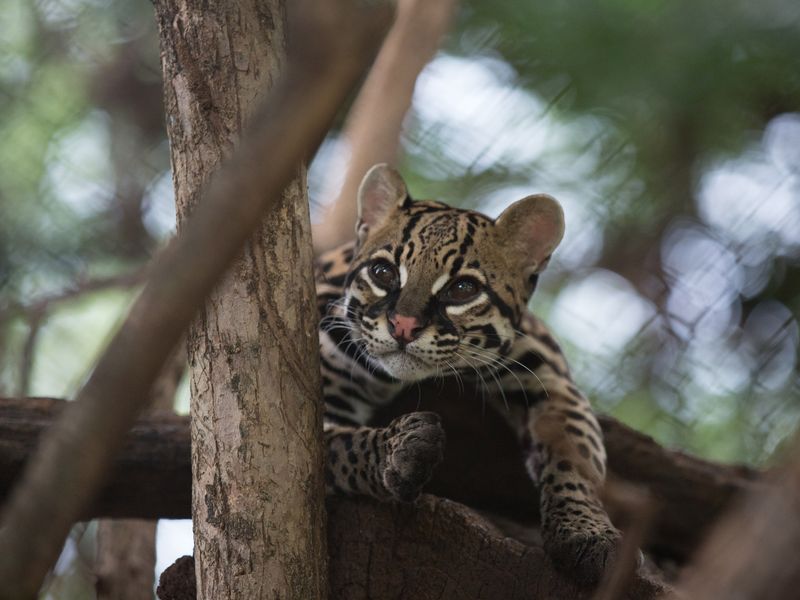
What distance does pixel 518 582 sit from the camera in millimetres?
2680

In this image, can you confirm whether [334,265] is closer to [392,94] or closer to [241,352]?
[241,352]

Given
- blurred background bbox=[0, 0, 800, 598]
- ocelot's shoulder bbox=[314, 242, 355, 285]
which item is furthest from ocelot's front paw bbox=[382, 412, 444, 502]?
blurred background bbox=[0, 0, 800, 598]

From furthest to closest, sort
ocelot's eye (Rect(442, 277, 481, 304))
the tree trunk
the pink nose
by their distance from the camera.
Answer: ocelot's eye (Rect(442, 277, 481, 304))
the pink nose
the tree trunk

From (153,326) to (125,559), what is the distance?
10.0 feet

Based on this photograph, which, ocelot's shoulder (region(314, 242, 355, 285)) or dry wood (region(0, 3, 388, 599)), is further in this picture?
ocelot's shoulder (region(314, 242, 355, 285))

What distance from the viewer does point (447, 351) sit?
2953 mm

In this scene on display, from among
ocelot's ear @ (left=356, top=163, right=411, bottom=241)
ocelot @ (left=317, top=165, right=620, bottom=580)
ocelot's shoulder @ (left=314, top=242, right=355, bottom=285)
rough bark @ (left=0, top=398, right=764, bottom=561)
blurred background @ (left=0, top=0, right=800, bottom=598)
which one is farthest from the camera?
blurred background @ (left=0, top=0, right=800, bottom=598)

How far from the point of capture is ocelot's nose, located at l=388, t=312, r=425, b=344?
2865 millimetres

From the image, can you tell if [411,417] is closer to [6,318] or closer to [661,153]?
[6,318]

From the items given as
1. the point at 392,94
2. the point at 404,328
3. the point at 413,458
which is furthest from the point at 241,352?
the point at 392,94

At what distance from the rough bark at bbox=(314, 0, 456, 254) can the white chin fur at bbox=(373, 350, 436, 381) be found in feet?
7.30

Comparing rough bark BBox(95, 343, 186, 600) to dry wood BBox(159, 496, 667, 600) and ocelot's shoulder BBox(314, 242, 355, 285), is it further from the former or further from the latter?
dry wood BBox(159, 496, 667, 600)

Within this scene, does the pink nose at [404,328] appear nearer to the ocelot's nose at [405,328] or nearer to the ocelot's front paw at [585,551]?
the ocelot's nose at [405,328]

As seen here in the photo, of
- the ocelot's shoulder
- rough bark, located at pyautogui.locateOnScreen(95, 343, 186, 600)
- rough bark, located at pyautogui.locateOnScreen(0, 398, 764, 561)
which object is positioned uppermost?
the ocelot's shoulder
